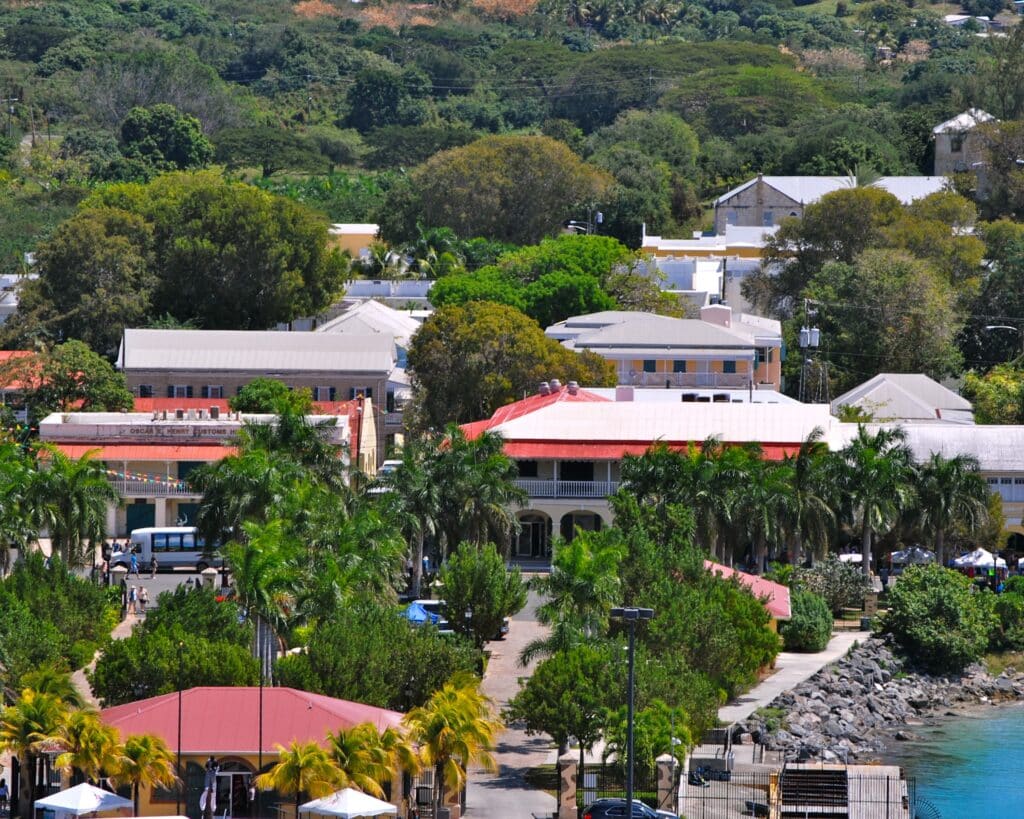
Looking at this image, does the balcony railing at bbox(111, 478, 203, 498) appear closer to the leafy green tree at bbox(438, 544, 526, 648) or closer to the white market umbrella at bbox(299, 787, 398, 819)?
the leafy green tree at bbox(438, 544, 526, 648)

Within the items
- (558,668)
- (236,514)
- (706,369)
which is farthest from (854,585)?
(706,369)

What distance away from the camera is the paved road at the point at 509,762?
161 ft

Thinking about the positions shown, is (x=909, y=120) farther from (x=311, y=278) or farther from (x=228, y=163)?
Answer: (x=311, y=278)

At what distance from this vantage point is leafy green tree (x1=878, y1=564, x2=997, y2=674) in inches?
2736

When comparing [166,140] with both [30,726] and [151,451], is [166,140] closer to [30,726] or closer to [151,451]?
[151,451]

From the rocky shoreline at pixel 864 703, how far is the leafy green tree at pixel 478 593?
697cm

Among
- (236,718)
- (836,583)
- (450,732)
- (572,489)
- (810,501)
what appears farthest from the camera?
(572,489)

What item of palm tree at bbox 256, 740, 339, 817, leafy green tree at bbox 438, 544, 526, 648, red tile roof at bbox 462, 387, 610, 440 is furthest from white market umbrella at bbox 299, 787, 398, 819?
red tile roof at bbox 462, 387, 610, 440

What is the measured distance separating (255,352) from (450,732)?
59512mm

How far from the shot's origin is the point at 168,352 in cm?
10281

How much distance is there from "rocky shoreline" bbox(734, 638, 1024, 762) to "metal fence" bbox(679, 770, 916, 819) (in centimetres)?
401

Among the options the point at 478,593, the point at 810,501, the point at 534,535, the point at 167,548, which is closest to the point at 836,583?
the point at 810,501

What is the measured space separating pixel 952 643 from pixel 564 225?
73.2 m

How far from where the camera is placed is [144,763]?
1766 inches
